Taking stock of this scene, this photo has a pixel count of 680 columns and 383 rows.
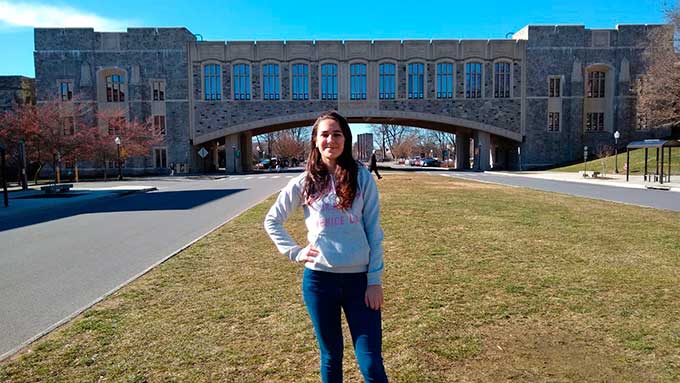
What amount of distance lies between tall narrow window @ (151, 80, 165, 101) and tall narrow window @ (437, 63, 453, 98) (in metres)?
28.8

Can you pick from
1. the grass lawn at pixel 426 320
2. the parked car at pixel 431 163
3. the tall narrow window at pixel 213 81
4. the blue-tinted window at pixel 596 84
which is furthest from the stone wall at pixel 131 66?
the grass lawn at pixel 426 320

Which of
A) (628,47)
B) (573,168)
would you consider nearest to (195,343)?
(573,168)

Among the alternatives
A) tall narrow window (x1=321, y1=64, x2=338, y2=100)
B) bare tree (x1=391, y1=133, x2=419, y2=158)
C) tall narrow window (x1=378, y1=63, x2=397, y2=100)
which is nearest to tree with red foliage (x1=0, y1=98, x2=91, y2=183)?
tall narrow window (x1=321, y1=64, x2=338, y2=100)

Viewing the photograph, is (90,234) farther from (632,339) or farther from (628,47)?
(628,47)

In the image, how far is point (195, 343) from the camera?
4234mm

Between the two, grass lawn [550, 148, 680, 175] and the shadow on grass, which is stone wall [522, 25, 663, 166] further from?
the shadow on grass

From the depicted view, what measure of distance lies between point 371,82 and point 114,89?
26.8m

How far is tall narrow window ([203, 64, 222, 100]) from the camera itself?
49.4 metres

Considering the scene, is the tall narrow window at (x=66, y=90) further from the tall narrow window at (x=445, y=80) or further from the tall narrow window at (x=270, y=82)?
the tall narrow window at (x=445, y=80)

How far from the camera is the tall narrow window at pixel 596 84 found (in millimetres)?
50531

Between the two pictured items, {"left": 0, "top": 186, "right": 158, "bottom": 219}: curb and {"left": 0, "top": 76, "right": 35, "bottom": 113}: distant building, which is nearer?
{"left": 0, "top": 186, "right": 158, "bottom": 219}: curb

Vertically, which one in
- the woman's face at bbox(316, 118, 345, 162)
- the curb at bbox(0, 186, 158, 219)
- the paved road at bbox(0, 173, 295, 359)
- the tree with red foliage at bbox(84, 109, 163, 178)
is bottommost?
the paved road at bbox(0, 173, 295, 359)

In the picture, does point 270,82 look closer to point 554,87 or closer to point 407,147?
point 554,87

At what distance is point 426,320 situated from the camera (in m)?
4.70
